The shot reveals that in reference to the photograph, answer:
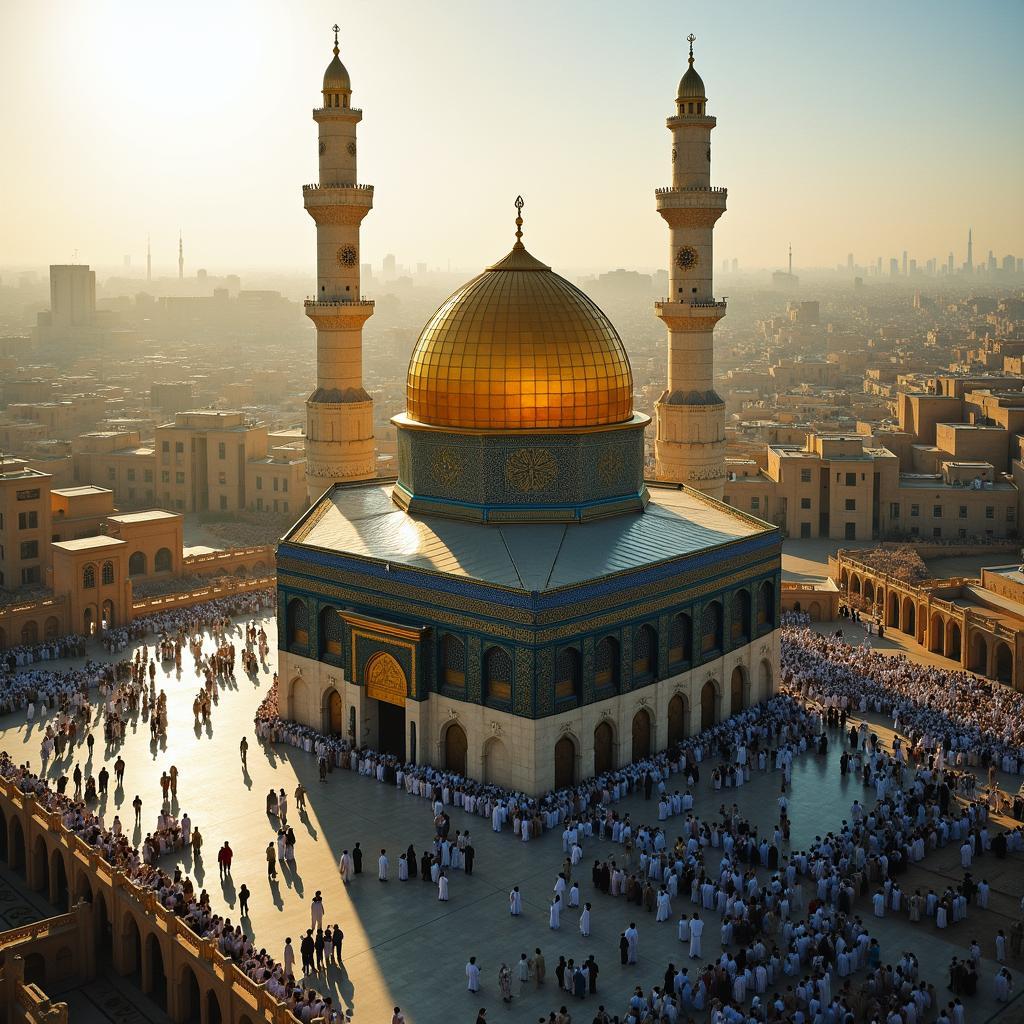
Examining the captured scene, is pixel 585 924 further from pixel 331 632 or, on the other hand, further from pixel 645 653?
pixel 331 632

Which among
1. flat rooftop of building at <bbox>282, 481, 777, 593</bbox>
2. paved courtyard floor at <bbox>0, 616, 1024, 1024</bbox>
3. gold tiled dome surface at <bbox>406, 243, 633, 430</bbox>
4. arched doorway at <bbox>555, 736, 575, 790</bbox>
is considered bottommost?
paved courtyard floor at <bbox>0, 616, 1024, 1024</bbox>

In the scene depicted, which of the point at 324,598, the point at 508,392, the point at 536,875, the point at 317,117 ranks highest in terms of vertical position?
the point at 317,117

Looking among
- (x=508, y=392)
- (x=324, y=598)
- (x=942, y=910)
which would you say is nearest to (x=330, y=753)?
(x=324, y=598)

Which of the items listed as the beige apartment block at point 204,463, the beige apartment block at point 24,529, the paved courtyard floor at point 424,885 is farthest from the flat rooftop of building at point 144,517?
the paved courtyard floor at point 424,885

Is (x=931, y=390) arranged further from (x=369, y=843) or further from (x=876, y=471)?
(x=369, y=843)

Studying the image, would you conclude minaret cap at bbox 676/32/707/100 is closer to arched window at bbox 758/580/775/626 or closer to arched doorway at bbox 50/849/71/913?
arched window at bbox 758/580/775/626

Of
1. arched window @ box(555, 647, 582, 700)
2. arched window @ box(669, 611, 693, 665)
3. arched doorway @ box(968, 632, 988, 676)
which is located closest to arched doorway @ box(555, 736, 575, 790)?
arched window @ box(555, 647, 582, 700)

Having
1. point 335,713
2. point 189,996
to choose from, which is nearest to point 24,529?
point 335,713
